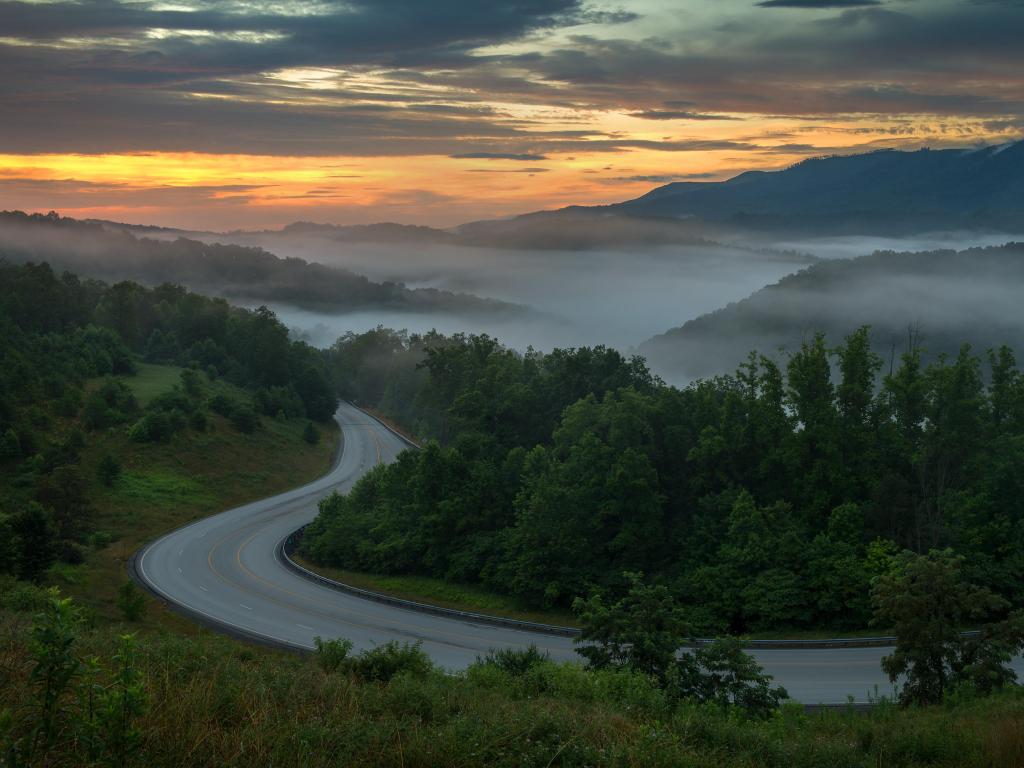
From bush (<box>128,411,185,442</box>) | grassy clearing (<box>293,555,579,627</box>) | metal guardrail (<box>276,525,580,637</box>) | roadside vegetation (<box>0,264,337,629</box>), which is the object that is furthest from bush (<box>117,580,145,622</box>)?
bush (<box>128,411,185,442</box>)

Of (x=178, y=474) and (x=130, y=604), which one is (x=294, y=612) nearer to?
(x=130, y=604)

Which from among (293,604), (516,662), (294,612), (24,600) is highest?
(24,600)

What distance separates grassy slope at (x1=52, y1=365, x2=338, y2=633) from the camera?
162 ft

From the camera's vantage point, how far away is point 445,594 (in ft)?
131

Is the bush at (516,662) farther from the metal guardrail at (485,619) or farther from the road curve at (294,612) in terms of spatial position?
the metal guardrail at (485,619)

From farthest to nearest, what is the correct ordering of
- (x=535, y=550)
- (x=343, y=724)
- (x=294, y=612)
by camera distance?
(x=535, y=550)
(x=294, y=612)
(x=343, y=724)

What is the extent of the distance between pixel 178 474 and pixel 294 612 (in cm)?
2584

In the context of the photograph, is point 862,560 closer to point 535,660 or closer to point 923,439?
point 923,439

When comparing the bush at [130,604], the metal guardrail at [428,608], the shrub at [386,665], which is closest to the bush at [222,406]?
the metal guardrail at [428,608]

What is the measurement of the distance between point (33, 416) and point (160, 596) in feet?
89.6

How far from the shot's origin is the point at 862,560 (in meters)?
33.8

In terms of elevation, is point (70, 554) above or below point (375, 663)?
below

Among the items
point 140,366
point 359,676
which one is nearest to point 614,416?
point 359,676

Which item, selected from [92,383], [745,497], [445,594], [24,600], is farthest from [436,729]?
[92,383]
